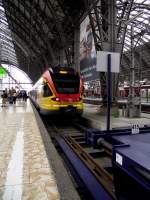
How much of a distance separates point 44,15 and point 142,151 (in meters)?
27.5

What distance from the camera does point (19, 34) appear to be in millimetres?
44531

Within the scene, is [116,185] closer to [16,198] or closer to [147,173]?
[147,173]

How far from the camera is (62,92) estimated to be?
1508 centimetres

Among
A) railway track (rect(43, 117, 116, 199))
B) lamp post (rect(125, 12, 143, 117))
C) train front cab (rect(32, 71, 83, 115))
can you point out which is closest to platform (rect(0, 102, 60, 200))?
railway track (rect(43, 117, 116, 199))

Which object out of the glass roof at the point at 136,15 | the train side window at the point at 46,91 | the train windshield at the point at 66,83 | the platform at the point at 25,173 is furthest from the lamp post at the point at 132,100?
the platform at the point at 25,173

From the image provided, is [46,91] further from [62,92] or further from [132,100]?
[132,100]

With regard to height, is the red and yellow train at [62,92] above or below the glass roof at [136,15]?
below

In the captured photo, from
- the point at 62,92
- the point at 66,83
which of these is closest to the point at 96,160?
the point at 62,92

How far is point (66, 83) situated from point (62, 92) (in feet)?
1.77

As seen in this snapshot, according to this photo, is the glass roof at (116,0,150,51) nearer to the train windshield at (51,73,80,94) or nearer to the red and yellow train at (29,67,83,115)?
the train windshield at (51,73,80,94)

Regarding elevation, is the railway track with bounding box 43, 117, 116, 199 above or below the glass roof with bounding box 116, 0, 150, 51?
below

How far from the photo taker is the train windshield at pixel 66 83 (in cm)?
1511

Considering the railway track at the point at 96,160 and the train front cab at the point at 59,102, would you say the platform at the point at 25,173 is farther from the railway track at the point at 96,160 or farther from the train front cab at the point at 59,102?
the train front cab at the point at 59,102

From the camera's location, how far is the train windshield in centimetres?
1511
